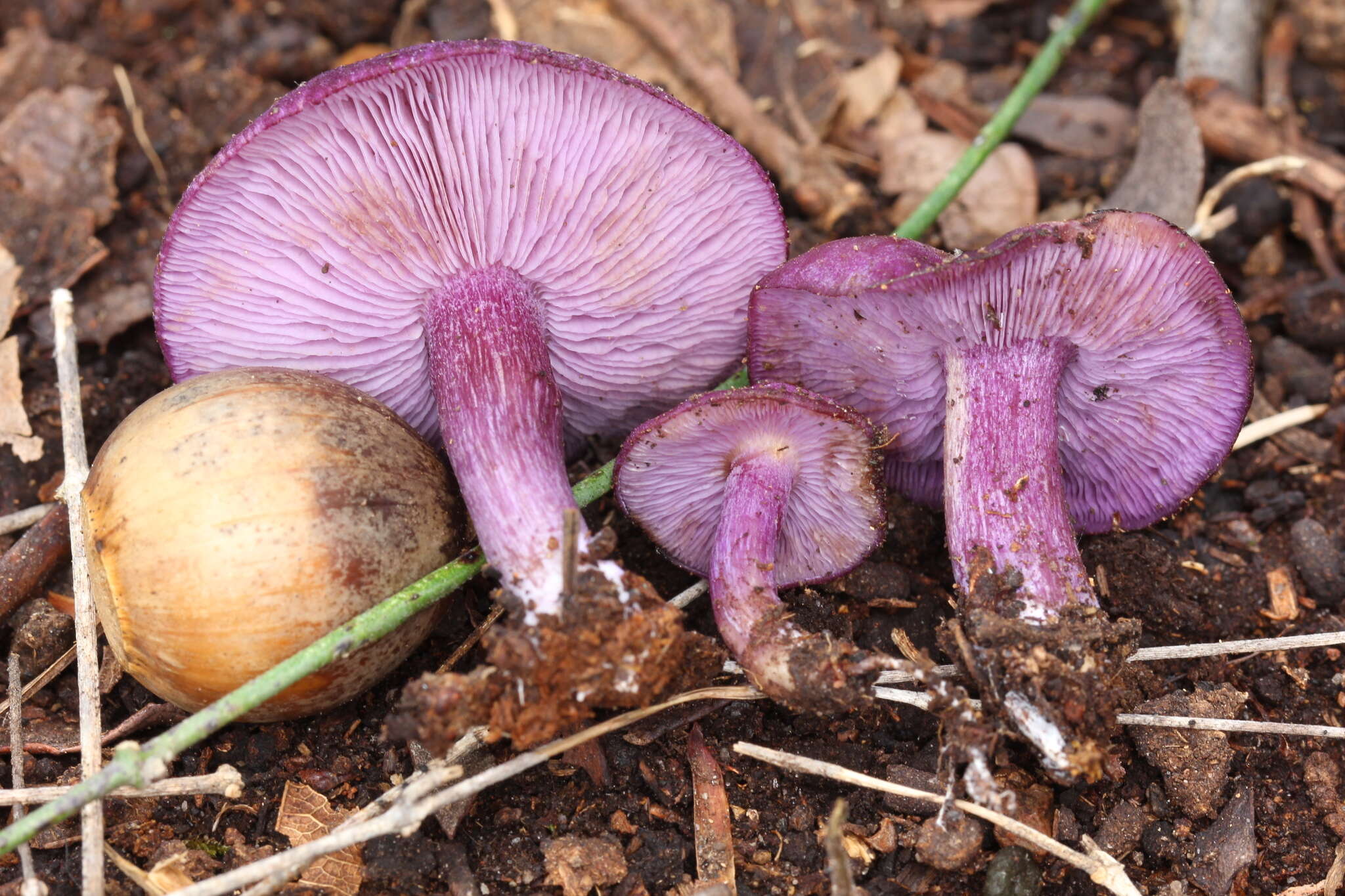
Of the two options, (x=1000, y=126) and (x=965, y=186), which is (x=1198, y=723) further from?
(x=965, y=186)

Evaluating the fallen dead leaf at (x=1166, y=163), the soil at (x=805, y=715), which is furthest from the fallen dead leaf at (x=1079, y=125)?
the fallen dead leaf at (x=1166, y=163)

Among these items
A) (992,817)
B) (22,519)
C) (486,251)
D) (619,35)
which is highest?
(619,35)

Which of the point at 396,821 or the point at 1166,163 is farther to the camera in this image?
the point at 1166,163

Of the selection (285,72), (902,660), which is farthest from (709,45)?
(902,660)

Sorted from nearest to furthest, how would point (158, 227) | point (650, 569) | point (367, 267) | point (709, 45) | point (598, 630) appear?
1. point (598, 630)
2. point (367, 267)
3. point (650, 569)
4. point (158, 227)
5. point (709, 45)

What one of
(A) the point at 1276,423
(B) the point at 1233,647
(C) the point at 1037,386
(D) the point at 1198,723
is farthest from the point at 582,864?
(A) the point at 1276,423

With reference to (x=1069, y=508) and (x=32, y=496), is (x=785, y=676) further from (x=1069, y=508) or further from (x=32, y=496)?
(x=32, y=496)

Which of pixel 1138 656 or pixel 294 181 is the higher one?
pixel 294 181
